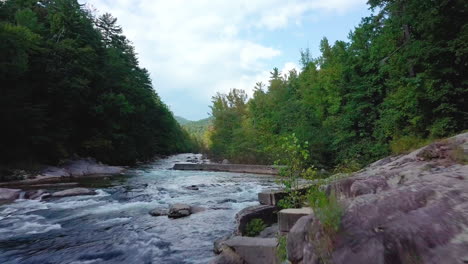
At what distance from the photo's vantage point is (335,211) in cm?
302

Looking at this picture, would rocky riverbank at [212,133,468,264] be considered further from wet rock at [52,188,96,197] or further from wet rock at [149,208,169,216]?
wet rock at [52,188,96,197]

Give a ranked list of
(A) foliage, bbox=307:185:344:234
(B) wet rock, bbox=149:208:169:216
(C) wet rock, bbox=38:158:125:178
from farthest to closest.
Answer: (C) wet rock, bbox=38:158:125:178 < (B) wet rock, bbox=149:208:169:216 < (A) foliage, bbox=307:185:344:234

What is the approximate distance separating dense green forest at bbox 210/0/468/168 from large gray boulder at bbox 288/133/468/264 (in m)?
3.50

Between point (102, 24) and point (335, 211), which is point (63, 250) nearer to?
point (335, 211)

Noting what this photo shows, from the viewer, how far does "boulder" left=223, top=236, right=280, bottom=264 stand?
16.5ft

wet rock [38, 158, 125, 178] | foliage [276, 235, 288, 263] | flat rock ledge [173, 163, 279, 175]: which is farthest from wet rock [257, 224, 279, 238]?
flat rock ledge [173, 163, 279, 175]

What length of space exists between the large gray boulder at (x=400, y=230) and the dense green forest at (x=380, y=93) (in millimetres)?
3504

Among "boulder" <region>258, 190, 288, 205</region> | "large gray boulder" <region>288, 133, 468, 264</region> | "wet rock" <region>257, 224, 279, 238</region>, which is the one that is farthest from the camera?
"boulder" <region>258, 190, 288, 205</region>

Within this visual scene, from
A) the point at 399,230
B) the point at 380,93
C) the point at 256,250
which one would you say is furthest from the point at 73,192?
the point at 380,93

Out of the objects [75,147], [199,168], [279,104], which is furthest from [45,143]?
[279,104]

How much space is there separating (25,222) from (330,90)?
30.2 metres

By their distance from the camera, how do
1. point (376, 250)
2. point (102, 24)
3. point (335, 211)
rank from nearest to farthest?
point (376, 250)
point (335, 211)
point (102, 24)

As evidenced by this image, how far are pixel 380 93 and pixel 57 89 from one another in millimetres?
28004

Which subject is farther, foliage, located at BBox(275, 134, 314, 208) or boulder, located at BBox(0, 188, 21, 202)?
boulder, located at BBox(0, 188, 21, 202)
